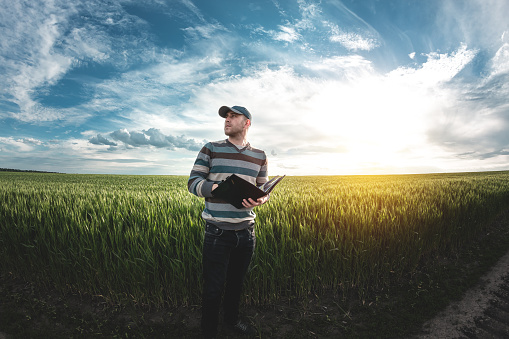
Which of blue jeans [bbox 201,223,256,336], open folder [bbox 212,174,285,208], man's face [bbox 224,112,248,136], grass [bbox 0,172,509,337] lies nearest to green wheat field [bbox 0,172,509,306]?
grass [bbox 0,172,509,337]

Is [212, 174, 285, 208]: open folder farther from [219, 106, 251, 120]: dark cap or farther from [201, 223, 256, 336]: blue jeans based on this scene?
[219, 106, 251, 120]: dark cap

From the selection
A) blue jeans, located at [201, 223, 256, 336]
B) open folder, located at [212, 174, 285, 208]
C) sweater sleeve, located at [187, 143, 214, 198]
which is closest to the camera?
open folder, located at [212, 174, 285, 208]

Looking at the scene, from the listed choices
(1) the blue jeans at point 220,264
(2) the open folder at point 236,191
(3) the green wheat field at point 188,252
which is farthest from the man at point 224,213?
(3) the green wheat field at point 188,252

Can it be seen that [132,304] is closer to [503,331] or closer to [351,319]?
[351,319]

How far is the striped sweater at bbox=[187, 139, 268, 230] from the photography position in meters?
2.53

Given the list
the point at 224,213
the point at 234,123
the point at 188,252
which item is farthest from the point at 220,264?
the point at 234,123

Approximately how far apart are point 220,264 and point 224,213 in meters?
0.49

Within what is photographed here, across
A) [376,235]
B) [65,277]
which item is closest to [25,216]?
[65,277]

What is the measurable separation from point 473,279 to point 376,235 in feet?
6.86

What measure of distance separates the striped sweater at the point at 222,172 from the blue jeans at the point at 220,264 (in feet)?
0.32

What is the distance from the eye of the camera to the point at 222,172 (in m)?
2.61

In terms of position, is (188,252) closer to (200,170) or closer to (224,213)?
(224,213)

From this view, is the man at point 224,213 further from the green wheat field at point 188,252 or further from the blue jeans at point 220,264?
the green wheat field at point 188,252

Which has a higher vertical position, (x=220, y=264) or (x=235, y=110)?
(x=235, y=110)
